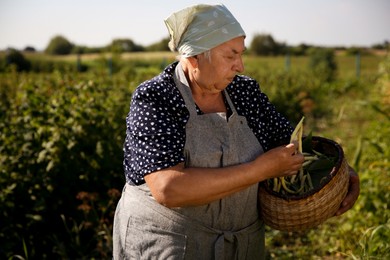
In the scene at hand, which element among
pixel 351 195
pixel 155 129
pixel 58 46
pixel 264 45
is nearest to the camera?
pixel 155 129

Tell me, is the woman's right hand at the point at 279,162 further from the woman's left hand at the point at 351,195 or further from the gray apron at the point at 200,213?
the woman's left hand at the point at 351,195

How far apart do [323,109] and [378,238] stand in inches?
251

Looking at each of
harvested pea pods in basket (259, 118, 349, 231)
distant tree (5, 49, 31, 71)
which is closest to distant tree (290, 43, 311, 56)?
distant tree (5, 49, 31, 71)

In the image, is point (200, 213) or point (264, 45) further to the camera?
point (264, 45)

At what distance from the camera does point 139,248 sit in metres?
1.83

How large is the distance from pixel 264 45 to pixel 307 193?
975 inches

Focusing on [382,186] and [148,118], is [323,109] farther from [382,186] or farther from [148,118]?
[148,118]

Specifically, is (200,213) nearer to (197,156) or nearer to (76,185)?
(197,156)

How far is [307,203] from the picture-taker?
174 cm

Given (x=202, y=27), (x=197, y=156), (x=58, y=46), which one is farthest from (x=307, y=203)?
(x=58, y=46)

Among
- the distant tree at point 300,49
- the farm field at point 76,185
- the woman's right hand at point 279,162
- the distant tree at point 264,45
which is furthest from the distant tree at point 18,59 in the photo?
the woman's right hand at point 279,162

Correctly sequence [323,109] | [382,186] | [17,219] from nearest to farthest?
[17,219]
[382,186]
[323,109]

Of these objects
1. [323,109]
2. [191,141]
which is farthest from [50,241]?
[323,109]

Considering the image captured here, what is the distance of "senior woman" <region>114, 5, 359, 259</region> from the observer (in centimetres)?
160
